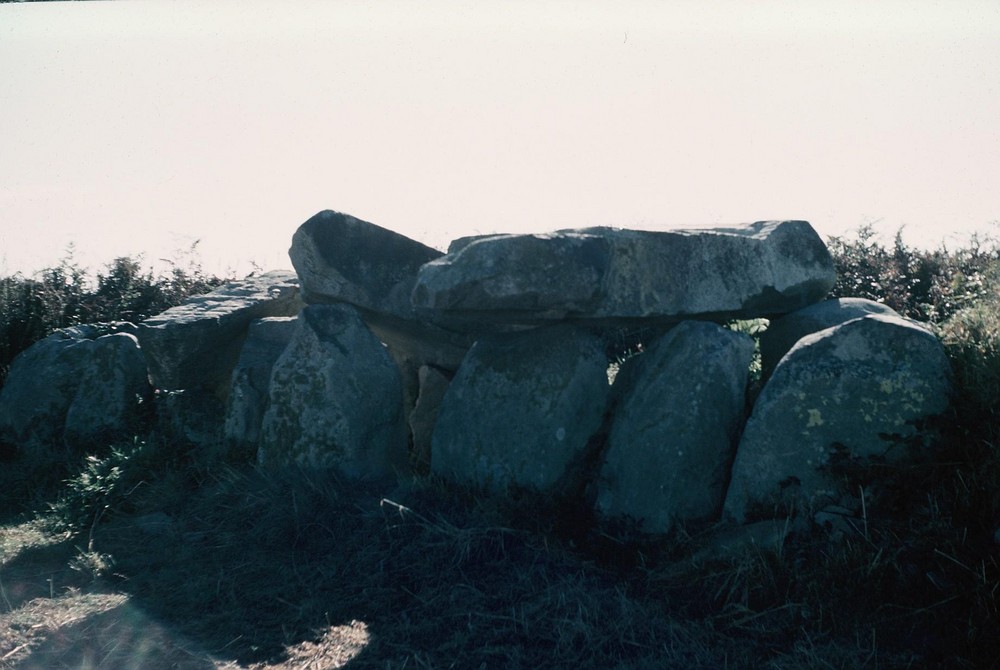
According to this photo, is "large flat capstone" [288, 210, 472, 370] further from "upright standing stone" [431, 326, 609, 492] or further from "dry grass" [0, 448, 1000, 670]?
"dry grass" [0, 448, 1000, 670]

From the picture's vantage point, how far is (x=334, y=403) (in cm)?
707

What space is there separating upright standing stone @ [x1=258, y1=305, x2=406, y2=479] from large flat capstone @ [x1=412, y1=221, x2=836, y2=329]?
3.01 ft

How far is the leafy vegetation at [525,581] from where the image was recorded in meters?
4.61

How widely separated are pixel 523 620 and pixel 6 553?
13.1 feet

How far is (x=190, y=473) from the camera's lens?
7.66 metres

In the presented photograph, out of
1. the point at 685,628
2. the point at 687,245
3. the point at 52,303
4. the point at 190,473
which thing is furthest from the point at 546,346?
the point at 52,303

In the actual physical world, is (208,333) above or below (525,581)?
above

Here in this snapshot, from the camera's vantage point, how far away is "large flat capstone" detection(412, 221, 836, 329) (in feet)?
20.6

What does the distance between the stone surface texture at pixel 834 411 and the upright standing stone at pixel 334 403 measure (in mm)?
2714

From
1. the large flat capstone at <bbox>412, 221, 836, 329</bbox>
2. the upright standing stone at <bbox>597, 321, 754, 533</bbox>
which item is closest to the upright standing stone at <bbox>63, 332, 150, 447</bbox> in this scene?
the large flat capstone at <bbox>412, 221, 836, 329</bbox>

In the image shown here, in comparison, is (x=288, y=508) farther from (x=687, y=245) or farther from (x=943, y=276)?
(x=943, y=276)

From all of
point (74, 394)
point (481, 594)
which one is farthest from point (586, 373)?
point (74, 394)

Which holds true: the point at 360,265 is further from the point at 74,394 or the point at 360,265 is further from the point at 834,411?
the point at 834,411

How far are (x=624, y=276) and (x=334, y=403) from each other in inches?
92.7
